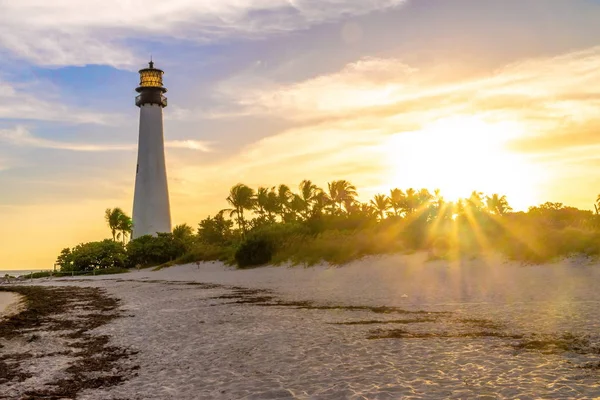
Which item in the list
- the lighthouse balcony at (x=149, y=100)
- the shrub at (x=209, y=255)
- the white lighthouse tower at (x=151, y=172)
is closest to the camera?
the shrub at (x=209, y=255)

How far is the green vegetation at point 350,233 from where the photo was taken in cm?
2401

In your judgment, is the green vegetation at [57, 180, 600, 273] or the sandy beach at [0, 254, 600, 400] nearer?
the sandy beach at [0, 254, 600, 400]

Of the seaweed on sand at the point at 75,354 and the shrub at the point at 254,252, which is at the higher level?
the shrub at the point at 254,252

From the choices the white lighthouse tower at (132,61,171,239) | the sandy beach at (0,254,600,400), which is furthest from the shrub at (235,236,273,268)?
the white lighthouse tower at (132,61,171,239)

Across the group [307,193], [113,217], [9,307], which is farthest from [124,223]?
[9,307]

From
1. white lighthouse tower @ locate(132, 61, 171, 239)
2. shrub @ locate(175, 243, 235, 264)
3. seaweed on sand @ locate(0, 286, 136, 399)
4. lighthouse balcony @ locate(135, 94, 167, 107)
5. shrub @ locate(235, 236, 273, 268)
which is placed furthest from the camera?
lighthouse balcony @ locate(135, 94, 167, 107)

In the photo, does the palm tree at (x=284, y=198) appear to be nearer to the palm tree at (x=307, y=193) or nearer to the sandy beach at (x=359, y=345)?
the palm tree at (x=307, y=193)

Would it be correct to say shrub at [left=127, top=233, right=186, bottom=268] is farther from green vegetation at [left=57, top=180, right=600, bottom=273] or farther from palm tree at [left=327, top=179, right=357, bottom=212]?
palm tree at [left=327, top=179, right=357, bottom=212]

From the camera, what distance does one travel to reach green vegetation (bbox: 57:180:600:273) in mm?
24013

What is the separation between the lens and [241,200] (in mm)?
78250

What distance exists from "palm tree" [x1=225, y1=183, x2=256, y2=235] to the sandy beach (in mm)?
58337

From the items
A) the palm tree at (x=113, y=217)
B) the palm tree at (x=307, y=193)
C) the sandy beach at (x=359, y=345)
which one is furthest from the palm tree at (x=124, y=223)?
the sandy beach at (x=359, y=345)

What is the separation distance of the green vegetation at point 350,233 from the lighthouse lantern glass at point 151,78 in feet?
66.5

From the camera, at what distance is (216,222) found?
82438mm
